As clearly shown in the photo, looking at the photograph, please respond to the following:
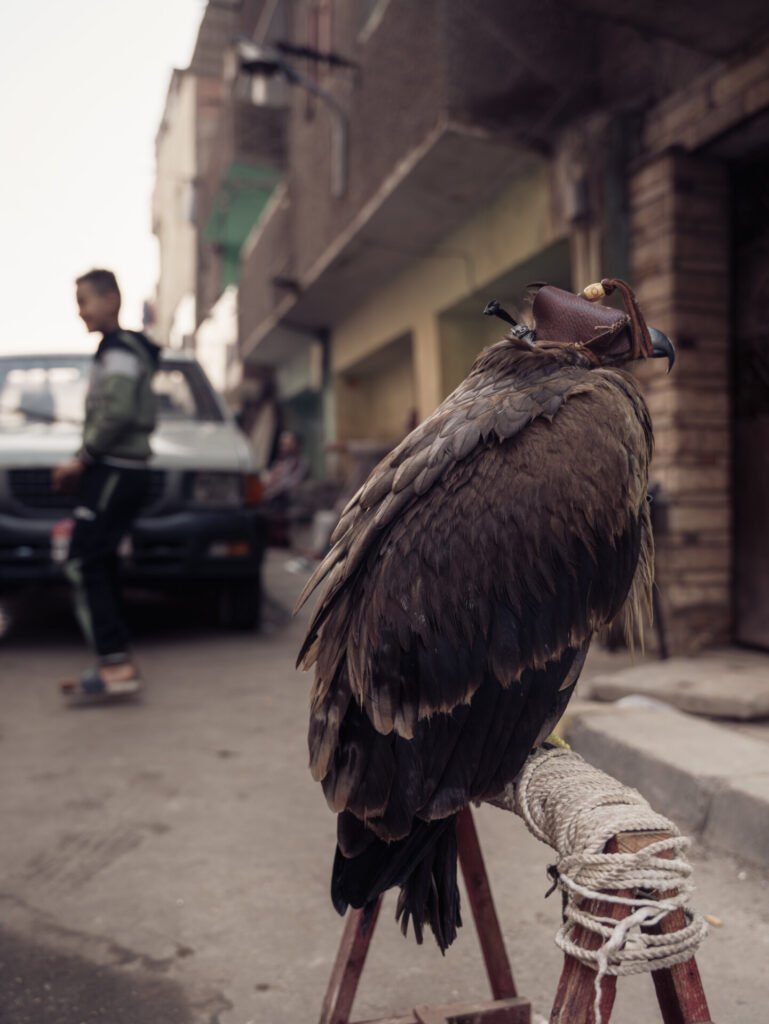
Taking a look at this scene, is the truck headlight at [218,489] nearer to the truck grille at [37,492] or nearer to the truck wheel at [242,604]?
the truck grille at [37,492]

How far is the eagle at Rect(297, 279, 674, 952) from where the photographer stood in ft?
4.64

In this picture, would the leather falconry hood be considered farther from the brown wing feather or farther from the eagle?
the brown wing feather

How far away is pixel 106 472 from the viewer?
180 inches

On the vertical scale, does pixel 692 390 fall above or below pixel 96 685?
above

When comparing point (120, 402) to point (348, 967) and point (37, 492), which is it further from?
point (348, 967)

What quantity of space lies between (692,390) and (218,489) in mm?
2798

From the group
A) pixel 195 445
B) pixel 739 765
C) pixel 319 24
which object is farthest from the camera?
pixel 319 24

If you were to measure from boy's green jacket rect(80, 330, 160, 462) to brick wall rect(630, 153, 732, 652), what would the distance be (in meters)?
2.61

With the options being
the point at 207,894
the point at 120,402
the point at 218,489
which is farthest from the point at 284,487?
the point at 207,894

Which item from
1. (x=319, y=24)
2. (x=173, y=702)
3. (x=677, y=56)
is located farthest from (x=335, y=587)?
(x=319, y=24)

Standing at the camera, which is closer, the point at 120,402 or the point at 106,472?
the point at 120,402

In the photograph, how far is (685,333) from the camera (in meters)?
5.07

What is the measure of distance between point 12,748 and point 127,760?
54 centimetres

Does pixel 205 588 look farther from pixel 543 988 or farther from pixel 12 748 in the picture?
pixel 543 988
